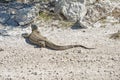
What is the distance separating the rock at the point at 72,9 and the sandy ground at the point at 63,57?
72cm

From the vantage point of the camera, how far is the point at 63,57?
9961 millimetres

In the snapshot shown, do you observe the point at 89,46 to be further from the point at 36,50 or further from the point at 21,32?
the point at 21,32

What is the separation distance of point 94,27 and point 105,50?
74.1 inches

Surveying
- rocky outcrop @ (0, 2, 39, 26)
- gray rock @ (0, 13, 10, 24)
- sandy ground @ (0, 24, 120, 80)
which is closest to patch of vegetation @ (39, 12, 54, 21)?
rocky outcrop @ (0, 2, 39, 26)

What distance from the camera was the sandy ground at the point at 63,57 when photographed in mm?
8984

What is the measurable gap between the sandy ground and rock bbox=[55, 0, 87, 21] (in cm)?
72

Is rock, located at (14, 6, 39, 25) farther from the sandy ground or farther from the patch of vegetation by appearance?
the sandy ground

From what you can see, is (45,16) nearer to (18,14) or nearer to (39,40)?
(18,14)

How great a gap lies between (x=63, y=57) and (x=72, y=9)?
2906mm

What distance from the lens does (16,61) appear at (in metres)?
9.98

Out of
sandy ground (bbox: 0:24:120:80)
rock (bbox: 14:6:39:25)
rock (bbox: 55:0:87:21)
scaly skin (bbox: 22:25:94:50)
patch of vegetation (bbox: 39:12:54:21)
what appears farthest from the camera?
patch of vegetation (bbox: 39:12:54:21)

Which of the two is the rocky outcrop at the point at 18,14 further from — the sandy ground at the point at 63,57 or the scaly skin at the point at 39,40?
the scaly skin at the point at 39,40

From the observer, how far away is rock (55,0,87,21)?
12.5 meters

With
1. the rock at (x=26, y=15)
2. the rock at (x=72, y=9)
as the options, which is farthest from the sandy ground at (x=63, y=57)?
the rock at (x=72, y=9)
